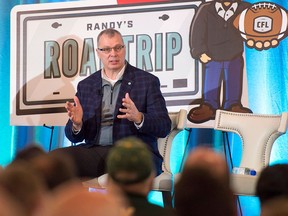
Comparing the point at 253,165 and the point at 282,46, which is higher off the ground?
the point at 282,46

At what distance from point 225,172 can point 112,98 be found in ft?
9.75

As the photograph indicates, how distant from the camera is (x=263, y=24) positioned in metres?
5.06

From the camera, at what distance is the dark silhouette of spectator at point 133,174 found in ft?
5.54

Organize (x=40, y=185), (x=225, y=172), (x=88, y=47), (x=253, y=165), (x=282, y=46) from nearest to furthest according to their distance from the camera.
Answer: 1. (x=40, y=185)
2. (x=225, y=172)
3. (x=253, y=165)
4. (x=282, y=46)
5. (x=88, y=47)

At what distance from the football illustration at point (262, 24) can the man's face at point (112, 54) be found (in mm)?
1115

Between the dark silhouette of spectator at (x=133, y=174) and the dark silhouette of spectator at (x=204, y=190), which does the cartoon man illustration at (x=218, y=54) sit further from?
the dark silhouette of spectator at (x=204, y=190)

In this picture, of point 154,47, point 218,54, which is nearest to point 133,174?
point 218,54

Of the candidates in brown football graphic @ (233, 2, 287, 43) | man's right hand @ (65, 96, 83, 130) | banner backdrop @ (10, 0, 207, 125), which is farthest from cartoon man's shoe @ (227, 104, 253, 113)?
man's right hand @ (65, 96, 83, 130)

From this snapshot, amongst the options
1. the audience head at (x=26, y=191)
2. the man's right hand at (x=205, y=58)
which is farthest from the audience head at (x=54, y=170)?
the man's right hand at (x=205, y=58)

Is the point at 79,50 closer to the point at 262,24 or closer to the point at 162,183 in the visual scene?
the point at 262,24

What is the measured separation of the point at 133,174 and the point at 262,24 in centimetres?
355

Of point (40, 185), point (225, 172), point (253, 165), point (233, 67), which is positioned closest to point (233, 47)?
point (233, 67)

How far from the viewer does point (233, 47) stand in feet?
16.7

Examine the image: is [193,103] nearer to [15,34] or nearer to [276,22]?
[276,22]
